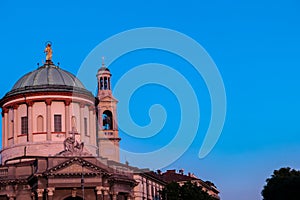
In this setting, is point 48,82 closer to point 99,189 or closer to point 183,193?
point 99,189

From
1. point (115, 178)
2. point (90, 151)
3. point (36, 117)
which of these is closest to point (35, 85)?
point (36, 117)

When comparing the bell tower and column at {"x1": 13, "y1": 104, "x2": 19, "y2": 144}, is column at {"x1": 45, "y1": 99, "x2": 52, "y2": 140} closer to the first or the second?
column at {"x1": 13, "y1": 104, "x2": 19, "y2": 144}

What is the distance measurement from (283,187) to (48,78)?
106ft

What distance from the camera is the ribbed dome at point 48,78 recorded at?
71938 millimetres

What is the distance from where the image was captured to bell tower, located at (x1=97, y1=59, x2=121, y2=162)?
3236 inches

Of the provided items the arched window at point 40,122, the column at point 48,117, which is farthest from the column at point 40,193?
the arched window at point 40,122

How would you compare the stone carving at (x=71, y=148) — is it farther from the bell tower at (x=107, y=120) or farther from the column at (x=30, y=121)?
the bell tower at (x=107, y=120)

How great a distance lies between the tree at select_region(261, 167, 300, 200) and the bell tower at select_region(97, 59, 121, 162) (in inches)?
826

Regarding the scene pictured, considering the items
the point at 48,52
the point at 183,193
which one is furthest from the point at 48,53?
the point at 183,193

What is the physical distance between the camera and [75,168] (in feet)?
203

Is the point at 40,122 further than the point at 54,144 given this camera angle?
Yes

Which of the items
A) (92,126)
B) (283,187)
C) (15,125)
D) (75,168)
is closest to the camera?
(75,168)

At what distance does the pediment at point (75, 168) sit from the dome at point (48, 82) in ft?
37.6

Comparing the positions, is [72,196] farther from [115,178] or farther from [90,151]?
[90,151]
